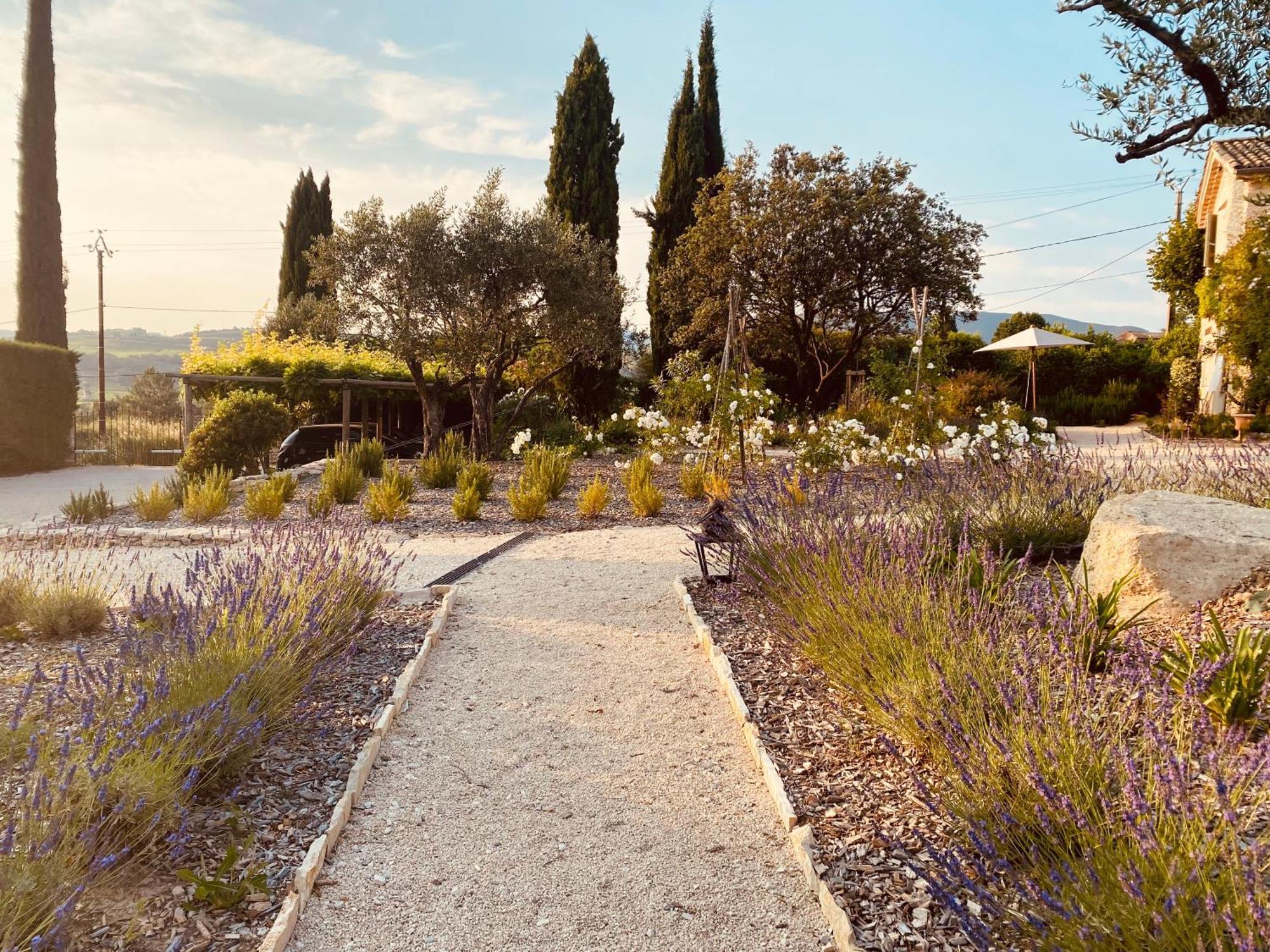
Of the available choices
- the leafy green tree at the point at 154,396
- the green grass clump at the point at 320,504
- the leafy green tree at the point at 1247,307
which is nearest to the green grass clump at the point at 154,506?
the green grass clump at the point at 320,504

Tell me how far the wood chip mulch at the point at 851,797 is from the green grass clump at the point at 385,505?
4.35 metres

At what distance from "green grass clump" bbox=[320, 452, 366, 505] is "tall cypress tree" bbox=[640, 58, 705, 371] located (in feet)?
40.2

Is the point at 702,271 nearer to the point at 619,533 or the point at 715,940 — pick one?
the point at 619,533

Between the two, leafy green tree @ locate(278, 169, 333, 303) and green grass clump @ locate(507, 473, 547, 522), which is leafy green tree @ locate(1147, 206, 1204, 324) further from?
leafy green tree @ locate(278, 169, 333, 303)

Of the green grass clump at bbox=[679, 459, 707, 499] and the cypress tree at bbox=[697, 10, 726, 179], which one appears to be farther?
the cypress tree at bbox=[697, 10, 726, 179]

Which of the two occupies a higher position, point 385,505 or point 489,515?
point 385,505

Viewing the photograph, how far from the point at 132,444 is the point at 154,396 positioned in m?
9.02

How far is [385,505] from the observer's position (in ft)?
25.6

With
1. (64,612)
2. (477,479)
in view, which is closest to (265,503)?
(477,479)

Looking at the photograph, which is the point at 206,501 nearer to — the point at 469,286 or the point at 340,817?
the point at 469,286

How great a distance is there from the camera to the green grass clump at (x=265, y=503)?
781 centimetres

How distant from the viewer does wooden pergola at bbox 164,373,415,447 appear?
1326 centimetres

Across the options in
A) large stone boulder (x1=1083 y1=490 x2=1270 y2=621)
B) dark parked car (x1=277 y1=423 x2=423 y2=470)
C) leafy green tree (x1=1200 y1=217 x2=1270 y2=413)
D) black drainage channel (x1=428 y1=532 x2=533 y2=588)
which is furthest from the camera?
leafy green tree (x1=1200 y1=217 x2=1270 y2=413)

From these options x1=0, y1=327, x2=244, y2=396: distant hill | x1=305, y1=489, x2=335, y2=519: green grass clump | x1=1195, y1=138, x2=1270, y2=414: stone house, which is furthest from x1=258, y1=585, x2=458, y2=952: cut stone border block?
x1=0, y1=327, x2=244, y2=396: distant hill
